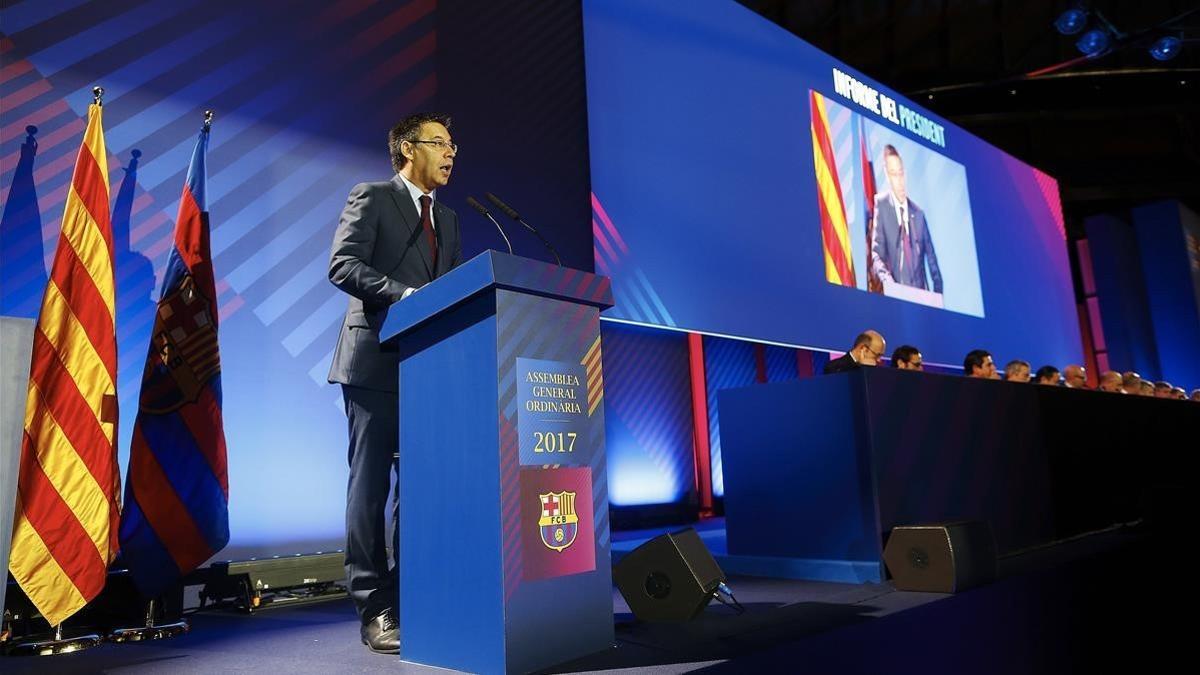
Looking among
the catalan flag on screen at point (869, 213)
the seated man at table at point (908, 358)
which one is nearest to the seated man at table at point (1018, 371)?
the catalan flag on screen at point (869, 213)

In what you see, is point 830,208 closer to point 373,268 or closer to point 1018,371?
point 1018,371

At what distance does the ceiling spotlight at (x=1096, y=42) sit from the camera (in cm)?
839

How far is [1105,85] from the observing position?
11875mm

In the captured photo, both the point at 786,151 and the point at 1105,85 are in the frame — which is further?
the point at 1105,85

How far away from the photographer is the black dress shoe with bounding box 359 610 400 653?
1.96 meters

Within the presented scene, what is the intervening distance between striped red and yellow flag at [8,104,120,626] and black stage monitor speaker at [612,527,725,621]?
1.68m

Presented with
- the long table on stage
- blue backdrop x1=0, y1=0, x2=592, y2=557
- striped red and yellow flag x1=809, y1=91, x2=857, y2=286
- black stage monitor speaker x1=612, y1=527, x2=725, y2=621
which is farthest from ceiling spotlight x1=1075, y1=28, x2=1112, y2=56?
black stage monitor speaker x1=612, y1=527, x2=725, y2=621

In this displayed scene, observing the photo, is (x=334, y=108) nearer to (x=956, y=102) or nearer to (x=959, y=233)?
(x=959, y=233)

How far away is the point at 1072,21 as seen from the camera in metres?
8.06

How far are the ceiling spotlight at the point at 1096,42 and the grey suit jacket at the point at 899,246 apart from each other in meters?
3.47

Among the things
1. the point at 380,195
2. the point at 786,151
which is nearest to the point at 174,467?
the point at 380,195

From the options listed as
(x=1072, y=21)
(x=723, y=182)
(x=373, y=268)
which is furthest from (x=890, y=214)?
(x=373, y=268)

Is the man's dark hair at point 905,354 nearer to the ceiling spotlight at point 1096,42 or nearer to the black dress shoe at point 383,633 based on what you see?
the black dress shoe at point 383,633

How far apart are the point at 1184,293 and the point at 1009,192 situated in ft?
16.5
